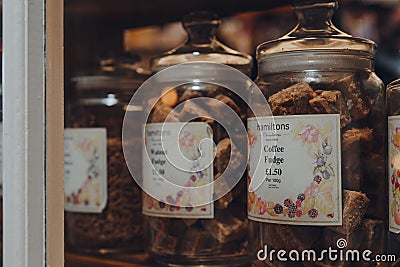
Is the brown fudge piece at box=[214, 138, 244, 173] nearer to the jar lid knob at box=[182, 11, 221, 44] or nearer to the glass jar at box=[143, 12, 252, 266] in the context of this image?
the glass jar at box=[143, 12, 252, 266]

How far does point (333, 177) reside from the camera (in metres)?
0.47

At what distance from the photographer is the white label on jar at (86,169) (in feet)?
2.17

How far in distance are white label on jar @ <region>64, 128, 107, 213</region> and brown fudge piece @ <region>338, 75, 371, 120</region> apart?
10.3 inches

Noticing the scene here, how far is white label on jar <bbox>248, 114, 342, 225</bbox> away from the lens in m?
0.47

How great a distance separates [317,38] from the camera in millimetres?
497

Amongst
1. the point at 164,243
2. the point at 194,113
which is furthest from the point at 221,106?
the point at 164,243

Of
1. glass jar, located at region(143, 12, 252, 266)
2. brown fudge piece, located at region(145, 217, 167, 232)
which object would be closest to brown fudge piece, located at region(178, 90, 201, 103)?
glass jar, located at region(143, 12, 252, 266)

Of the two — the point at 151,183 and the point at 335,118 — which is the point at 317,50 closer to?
the point at 335,118

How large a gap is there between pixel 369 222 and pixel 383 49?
0.42ft

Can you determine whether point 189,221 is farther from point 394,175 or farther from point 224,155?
point 394,175

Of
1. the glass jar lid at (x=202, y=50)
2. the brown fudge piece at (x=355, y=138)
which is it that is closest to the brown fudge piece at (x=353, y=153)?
the brown fudge piece at (x=355, y=138)

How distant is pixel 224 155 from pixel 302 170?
82 millimetres

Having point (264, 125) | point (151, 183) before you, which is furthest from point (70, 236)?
point (264, 125)

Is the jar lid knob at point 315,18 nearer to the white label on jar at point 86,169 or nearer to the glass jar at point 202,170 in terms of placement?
the glass jar at point 202,170
